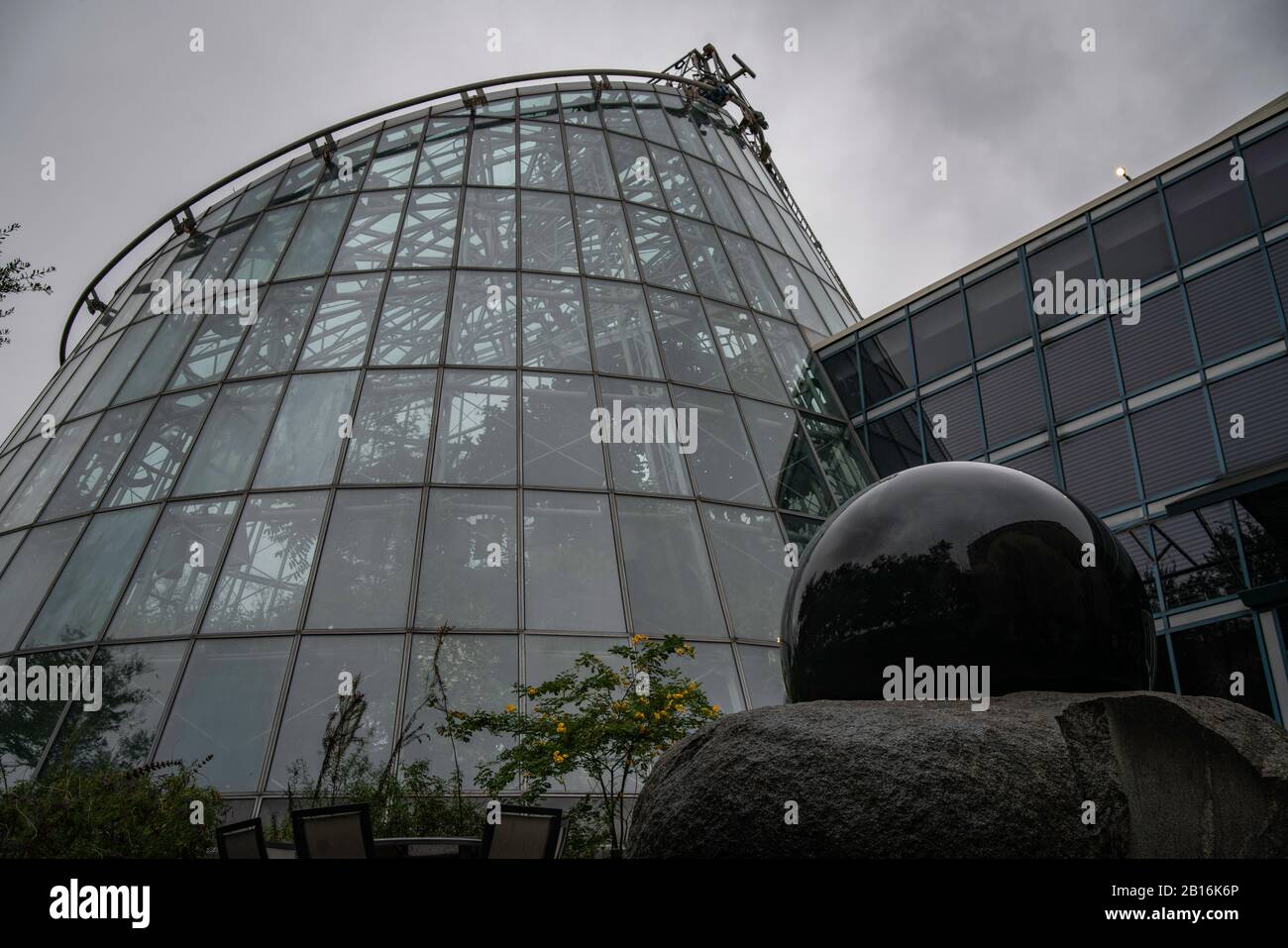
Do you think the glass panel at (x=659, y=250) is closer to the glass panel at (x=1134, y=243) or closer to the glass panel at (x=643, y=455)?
the glass panel at (x=643, y=455)

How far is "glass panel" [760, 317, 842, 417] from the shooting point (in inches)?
811

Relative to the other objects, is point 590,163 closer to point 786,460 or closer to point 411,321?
point 411,321

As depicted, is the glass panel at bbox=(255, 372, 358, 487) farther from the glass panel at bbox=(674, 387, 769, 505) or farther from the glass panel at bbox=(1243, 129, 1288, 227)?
the glass panel at bbox=(1243, 129, 1288, 227)

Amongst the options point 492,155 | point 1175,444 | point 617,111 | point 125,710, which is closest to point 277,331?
point 492,155

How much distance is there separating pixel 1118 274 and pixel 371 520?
1403 cm

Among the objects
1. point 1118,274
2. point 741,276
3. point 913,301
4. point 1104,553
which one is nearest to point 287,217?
point 741,276

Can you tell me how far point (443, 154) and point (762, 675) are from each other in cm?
1489

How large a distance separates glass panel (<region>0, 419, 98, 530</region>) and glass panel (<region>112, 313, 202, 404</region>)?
967 mm

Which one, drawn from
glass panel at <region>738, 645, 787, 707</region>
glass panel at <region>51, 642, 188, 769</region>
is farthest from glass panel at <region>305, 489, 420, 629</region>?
glass panel at <region>738, 645, 787, 707</region>

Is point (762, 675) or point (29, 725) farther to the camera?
point (762, 675)

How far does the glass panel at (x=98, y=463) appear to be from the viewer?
16766 millimetres

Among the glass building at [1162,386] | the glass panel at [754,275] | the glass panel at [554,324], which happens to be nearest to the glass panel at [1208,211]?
the glass building at [1162,386]

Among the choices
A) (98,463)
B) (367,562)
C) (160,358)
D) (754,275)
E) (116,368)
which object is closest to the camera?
(367,562)

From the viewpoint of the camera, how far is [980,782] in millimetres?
4383
